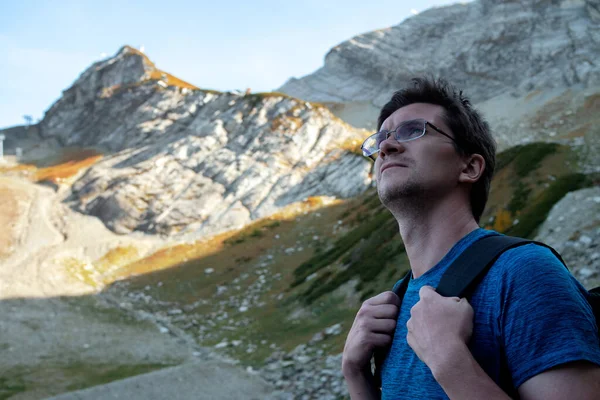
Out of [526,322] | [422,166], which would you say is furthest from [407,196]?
[526,322]

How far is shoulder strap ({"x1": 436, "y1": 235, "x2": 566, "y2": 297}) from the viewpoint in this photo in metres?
2.42

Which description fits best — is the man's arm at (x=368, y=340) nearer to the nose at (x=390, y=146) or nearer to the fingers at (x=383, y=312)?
the fingers at (x=383, y=312)

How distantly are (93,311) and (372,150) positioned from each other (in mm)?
31198

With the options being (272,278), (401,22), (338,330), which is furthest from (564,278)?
(401,22)

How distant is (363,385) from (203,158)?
58886 millimetres

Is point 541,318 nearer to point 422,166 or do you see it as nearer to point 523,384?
point 523,384

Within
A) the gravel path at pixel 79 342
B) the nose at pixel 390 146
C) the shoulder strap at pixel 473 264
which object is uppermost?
the nose at pixel 390 146

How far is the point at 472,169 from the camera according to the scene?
330 centimetres

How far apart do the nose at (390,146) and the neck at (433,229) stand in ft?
1.33

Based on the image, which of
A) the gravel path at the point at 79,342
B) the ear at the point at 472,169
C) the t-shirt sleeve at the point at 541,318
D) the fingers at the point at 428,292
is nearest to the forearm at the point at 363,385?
the fingers at the point at 428,292

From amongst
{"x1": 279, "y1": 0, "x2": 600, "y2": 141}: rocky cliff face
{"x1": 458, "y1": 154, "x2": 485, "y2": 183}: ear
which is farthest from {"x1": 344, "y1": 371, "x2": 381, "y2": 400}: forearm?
{"x1": 279, "y1": 0, "x2": 600, "y2": 141}: rocky cliff face

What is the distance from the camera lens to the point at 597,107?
4931 centimetres

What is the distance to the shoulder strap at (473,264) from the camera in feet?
7.95

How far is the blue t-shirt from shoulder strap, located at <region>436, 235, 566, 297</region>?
0.11 feet
